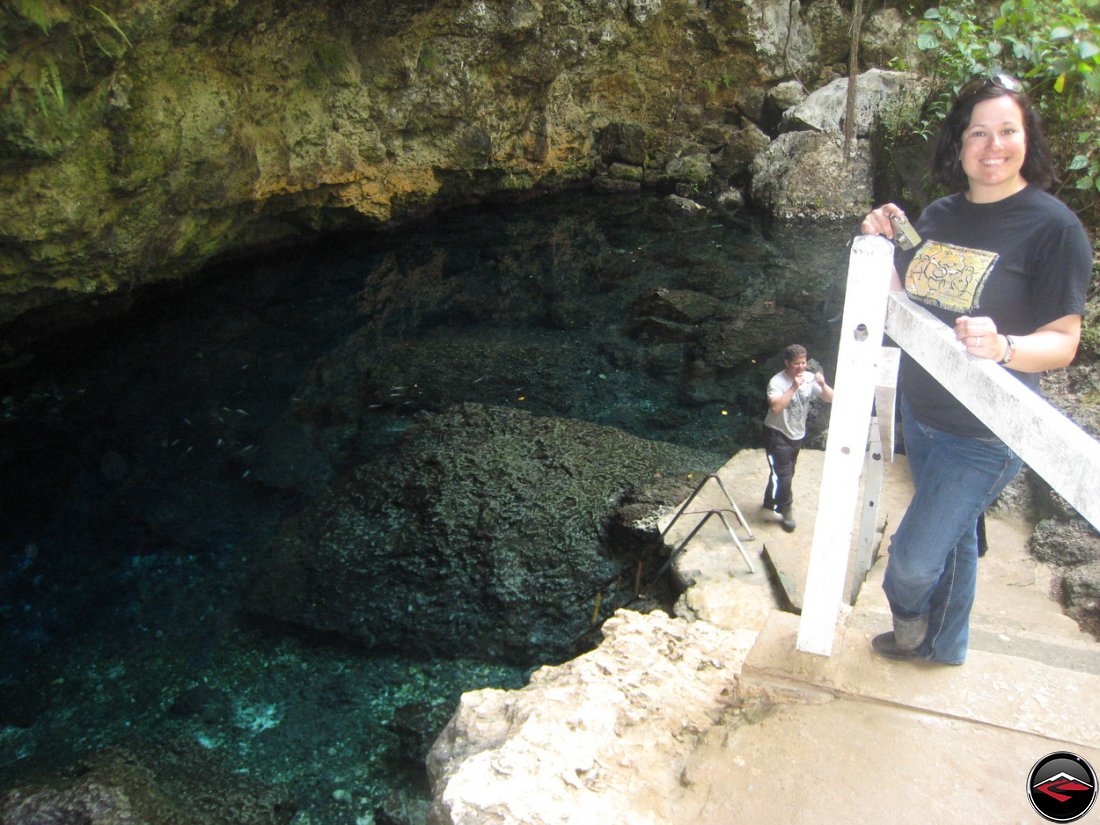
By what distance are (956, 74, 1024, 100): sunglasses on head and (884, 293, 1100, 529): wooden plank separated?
596 millimetres

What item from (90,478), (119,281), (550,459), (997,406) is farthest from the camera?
(119,281)

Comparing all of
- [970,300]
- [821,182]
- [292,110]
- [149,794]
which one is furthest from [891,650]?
[821,182]

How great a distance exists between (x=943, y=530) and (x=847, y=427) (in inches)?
16.2

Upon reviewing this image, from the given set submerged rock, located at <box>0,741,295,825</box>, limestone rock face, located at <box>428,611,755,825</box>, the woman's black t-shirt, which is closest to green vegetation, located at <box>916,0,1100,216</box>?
the woman's black t-shirt

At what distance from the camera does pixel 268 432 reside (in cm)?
768

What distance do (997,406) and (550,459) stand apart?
4.98 meters

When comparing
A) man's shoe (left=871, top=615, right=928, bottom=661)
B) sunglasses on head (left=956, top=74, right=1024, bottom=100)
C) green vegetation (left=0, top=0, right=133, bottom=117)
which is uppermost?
green vegetation (left=0, top=0, right=133, bottom=117)

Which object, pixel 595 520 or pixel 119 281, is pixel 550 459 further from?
pixel 119 281

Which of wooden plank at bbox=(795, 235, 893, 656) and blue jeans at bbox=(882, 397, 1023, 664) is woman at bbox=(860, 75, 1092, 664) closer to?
blue jeans at bbox=(882, 397, 1023, 664)

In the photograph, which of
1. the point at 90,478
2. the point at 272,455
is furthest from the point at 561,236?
the point at 90,478

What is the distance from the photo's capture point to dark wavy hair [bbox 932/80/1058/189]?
7.04ft

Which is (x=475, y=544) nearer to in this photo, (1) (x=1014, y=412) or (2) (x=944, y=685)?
(2) (x=944, y=685)

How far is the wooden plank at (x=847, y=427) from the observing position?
2025mm

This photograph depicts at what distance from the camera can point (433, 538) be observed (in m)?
5.84
